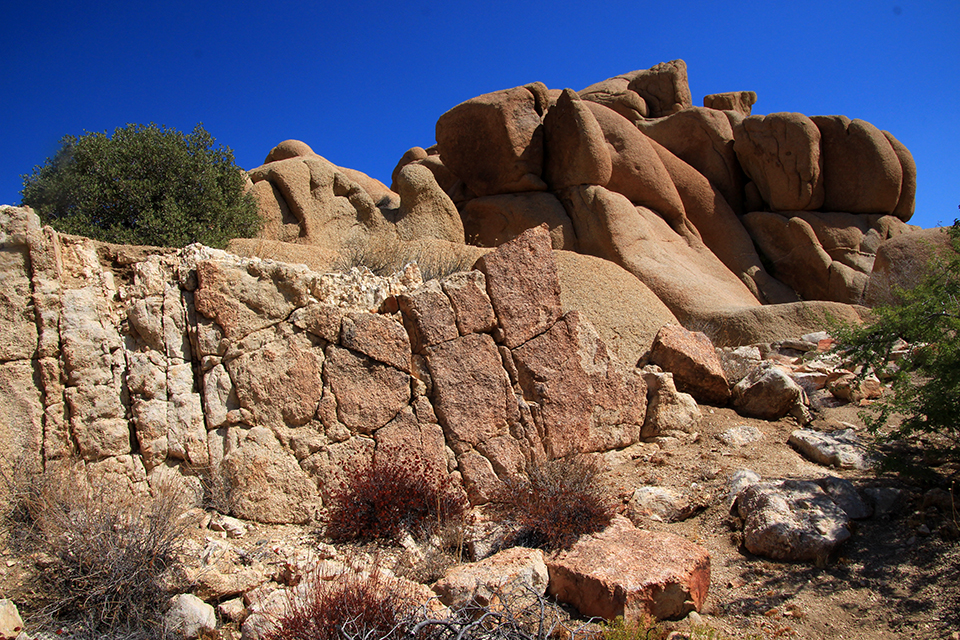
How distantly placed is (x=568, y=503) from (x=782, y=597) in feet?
5.69

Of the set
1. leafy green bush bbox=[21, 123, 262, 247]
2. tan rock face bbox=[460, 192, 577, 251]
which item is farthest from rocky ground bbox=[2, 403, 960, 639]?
tan rock face bbox=[460, 192, 577, 251]

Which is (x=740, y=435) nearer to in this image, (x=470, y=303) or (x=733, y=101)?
(x=470, y=303)

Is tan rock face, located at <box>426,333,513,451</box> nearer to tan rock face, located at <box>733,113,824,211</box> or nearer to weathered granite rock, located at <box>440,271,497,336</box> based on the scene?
weathered granite rock, located at <box>440,271,497,336</box>

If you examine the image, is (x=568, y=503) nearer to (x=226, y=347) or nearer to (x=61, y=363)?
(x=226, y=347)

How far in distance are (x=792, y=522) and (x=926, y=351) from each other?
87.9 inches

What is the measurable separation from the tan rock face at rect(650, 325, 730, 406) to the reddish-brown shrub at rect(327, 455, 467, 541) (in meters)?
3.67

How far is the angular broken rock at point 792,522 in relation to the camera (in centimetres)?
504

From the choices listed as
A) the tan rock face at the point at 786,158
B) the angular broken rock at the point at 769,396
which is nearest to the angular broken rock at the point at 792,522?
the angular broken rock at the point at 769,396

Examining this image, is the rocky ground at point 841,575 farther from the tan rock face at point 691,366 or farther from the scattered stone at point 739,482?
the tan rock face at point 691,366

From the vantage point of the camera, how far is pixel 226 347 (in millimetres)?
5625

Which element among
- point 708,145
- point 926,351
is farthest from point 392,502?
point 708,145

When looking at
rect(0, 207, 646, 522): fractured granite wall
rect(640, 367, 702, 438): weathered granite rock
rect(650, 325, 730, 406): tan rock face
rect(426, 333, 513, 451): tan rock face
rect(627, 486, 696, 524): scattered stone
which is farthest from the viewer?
rect(650, 325, 730, 406): tan rock face

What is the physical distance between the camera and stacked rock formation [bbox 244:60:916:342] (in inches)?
489

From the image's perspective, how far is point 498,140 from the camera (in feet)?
50.4
